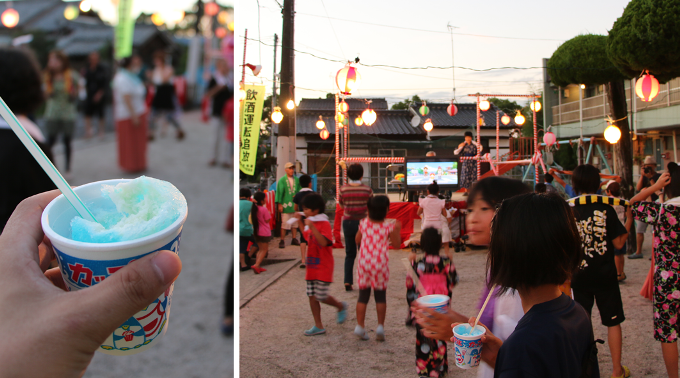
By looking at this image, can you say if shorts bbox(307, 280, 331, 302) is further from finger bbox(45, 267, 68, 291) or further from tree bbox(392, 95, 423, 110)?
tree bbox(392, 95, 423, 110)

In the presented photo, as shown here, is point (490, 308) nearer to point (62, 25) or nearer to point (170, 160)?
point (170, 160)

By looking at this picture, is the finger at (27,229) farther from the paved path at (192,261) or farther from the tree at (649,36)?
the tree at (649,36)

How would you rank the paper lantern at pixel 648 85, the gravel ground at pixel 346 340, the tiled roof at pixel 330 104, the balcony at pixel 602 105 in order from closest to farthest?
the gravel ground at pixel 346 340 < the paper lantern at pixel 648 85 < the balcony at pixel 602 105 < the tiled roof at pixel 330 104

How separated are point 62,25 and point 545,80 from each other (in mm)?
26677

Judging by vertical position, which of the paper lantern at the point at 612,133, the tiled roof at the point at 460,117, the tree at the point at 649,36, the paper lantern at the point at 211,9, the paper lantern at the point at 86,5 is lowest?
the paper lantern at the point at 612,133

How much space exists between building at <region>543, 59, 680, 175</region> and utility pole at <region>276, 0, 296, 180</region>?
1097 cm

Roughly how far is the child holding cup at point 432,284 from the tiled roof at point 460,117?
745 inches

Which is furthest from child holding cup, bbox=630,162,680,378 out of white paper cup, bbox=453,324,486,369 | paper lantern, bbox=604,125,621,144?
paper lantern, bbox=604,125,621,144

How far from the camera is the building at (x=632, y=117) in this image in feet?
52.2

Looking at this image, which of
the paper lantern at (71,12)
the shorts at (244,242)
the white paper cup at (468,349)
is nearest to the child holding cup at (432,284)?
the white paper cup at (468,349)

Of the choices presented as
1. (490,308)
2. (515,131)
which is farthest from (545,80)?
(490,308)

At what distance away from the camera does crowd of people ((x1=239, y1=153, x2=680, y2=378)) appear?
4.12ft

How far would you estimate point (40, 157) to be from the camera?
0.95 metres

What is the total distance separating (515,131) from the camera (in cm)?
2047
